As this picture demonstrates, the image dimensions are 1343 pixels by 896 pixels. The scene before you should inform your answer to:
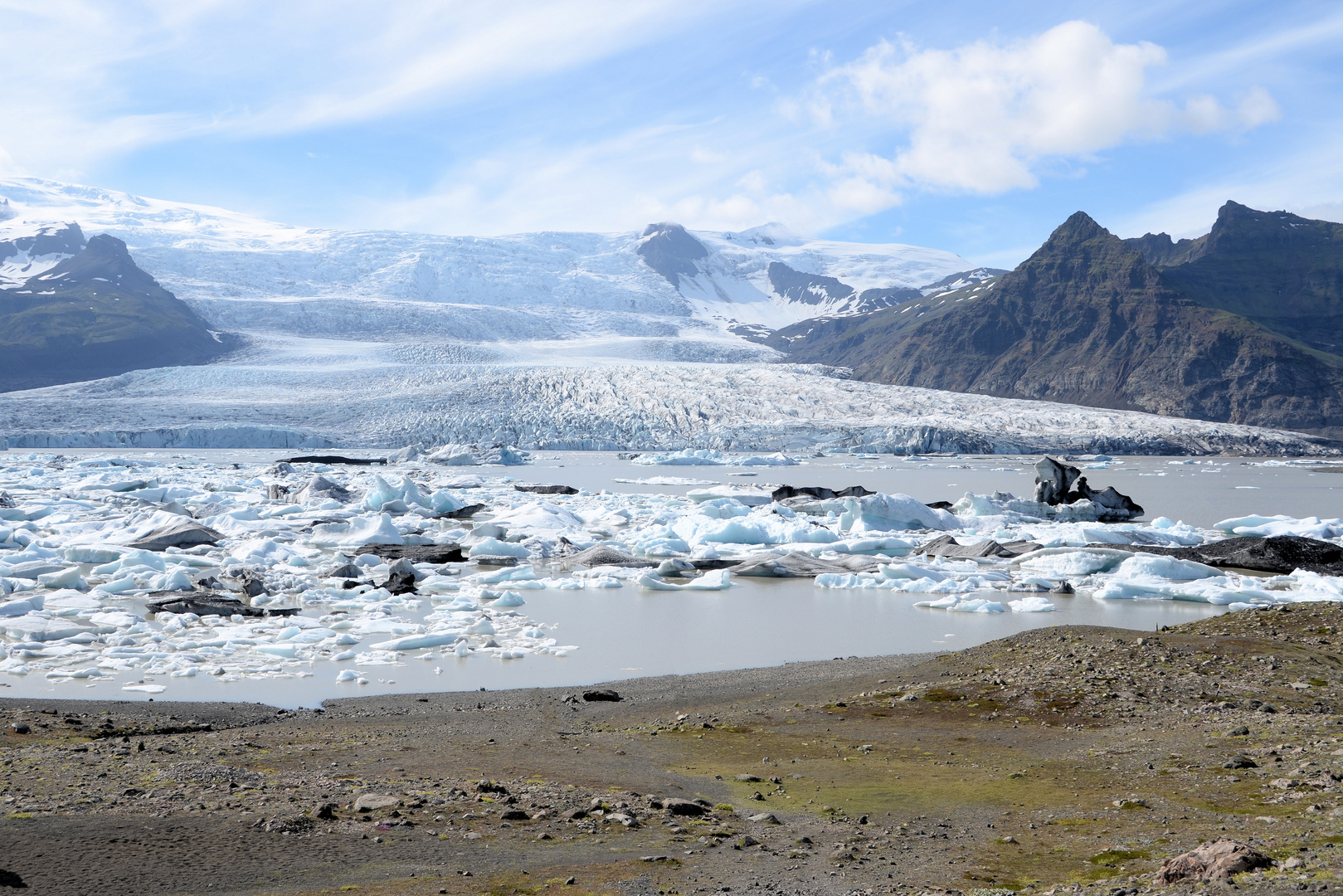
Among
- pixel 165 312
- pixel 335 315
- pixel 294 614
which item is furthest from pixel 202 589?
pixel 165 312

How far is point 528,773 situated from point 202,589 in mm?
8666

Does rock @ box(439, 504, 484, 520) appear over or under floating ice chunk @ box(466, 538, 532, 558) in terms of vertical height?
under

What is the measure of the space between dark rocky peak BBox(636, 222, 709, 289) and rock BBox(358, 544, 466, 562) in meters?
137

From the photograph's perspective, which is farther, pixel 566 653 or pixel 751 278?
pixel 751 278

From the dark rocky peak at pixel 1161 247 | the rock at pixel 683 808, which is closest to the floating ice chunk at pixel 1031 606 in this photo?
the rock at pixel 683 808

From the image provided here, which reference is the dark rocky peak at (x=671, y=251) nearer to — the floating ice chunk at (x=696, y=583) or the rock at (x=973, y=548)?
the rock at (x=973, y=548)

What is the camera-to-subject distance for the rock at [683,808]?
4.67 m

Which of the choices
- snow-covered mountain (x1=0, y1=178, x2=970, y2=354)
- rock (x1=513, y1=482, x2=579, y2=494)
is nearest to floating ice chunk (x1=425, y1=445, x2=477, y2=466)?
rock (x1=513, y1=482, x2=579, y2=494)

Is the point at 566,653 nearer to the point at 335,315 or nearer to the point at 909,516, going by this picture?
the point at 909,516

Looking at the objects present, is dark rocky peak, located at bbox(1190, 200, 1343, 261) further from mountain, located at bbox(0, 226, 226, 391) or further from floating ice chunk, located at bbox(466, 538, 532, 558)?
floating ice chunk, located at bbox(466, 538, 532, 558)

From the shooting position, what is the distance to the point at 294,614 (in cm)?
1133

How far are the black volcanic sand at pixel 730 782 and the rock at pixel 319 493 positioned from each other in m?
16.4

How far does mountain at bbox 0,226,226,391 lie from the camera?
75.9 metres

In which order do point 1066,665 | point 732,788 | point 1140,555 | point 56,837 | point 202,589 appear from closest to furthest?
Answer: 1. point 56,837
2. point 732,788
3. point 1066,665
4. point 202,589
5. point 1140,555
